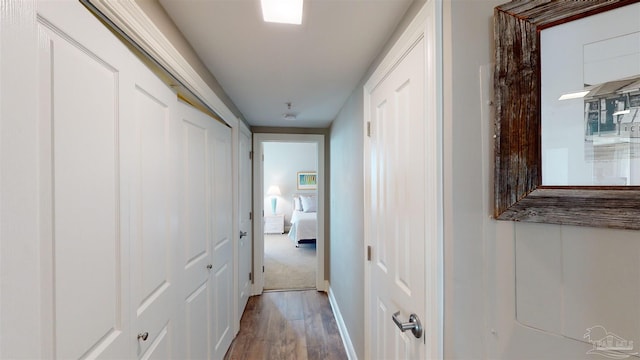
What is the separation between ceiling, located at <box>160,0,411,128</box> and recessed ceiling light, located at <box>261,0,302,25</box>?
1.4 inches

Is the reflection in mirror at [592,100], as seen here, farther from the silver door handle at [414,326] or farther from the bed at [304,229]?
the bed at [304,229]

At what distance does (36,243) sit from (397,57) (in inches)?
53.5

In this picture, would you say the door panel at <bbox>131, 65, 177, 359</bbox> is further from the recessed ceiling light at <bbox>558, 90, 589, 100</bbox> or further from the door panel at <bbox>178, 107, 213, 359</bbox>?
the recessed ceiling light at <bbox>558, 90, 589, 100</bbox>

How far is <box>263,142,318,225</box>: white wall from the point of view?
702 cm

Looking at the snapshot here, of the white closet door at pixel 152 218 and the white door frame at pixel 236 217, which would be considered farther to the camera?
the white door frame at pixel 236 217

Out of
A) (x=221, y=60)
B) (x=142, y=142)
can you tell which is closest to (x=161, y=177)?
(x=142, y=142)

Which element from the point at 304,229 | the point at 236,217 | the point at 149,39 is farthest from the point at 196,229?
the point at 304,229

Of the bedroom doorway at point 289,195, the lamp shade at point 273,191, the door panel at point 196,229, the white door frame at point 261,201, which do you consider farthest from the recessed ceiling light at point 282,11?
the lamp shade at point 273,191

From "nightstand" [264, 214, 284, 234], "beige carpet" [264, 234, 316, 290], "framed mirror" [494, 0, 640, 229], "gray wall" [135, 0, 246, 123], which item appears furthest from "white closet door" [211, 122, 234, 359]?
"nightstand" [264, 214, 284, 234]

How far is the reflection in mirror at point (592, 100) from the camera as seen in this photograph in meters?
0.52

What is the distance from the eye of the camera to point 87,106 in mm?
711

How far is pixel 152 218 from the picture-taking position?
1.08 meters

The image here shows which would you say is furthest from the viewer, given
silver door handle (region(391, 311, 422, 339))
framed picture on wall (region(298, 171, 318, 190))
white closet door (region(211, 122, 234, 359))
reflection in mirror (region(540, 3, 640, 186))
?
framed picture on wall (region(298, 171, 318, 190))

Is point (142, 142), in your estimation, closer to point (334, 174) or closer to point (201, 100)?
point (201, 100)
